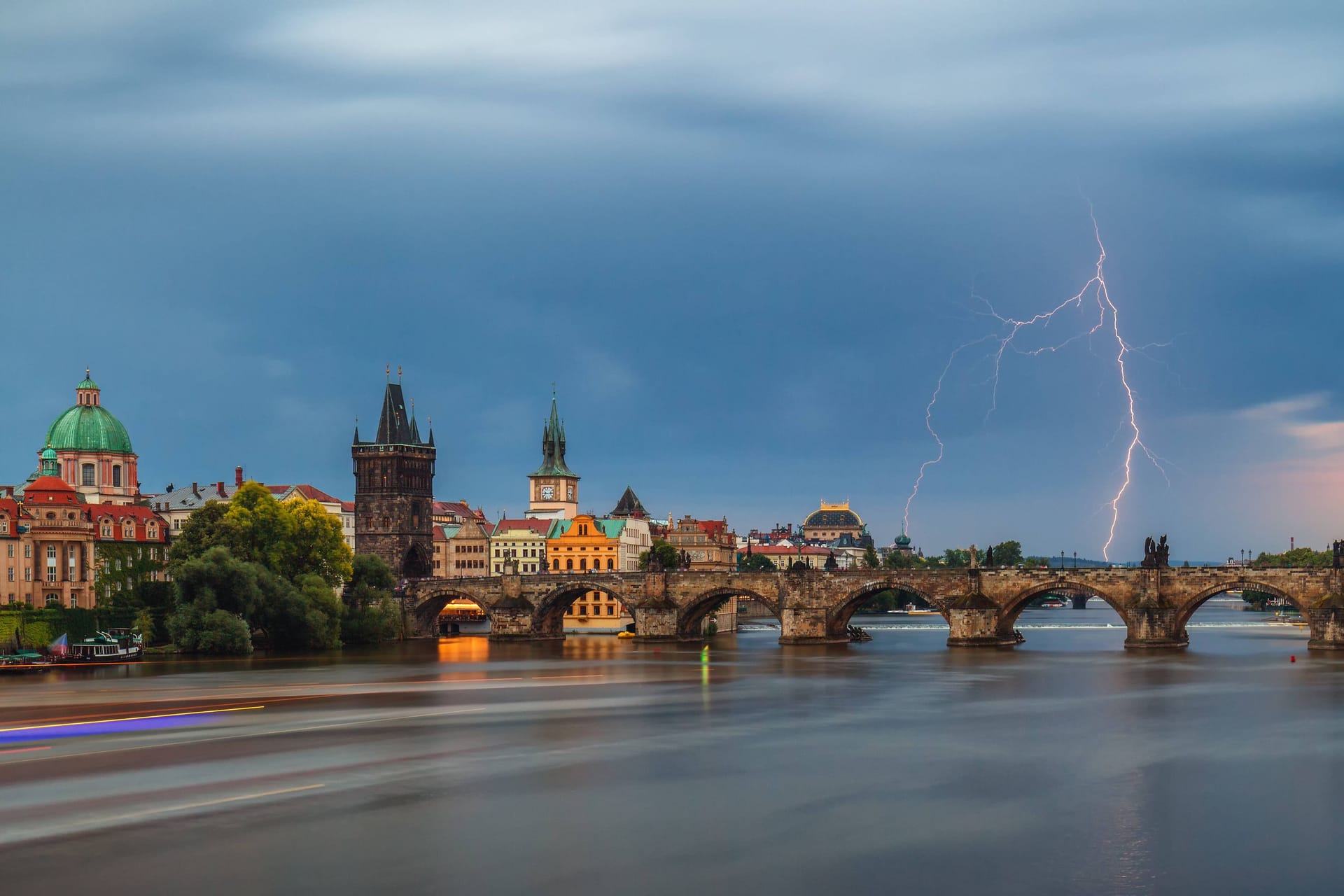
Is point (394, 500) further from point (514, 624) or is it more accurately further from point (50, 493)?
point (50, 493)

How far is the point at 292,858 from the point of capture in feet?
95.5

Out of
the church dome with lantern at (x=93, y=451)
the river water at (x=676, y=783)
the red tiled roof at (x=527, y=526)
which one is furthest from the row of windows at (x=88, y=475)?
the river water at (x=676, y=783)

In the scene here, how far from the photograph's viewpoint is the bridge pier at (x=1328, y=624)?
81125 mm

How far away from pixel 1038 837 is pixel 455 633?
93334mm

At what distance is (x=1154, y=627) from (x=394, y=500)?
223 ft

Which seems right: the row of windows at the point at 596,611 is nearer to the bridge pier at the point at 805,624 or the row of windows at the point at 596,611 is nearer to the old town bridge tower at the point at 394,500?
the old town bridge tower at the point at 394,500

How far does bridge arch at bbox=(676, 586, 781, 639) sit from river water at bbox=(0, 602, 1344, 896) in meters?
28.0

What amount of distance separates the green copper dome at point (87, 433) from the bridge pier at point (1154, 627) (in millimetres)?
84330

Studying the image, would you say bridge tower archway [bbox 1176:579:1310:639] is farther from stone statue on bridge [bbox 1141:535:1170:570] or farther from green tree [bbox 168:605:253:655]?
green tree [bbox 168:605:253:655]

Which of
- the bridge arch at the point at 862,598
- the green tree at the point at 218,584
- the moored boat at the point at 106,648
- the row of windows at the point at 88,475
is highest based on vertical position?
the row of windows at the point at 88,475

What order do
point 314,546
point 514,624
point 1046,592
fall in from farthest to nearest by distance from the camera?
point 514,624 < point 314,546 < point 1046,592

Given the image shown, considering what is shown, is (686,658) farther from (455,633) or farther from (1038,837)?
(1038,837)

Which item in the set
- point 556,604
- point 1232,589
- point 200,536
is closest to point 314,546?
point 200,536

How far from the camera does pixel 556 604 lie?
11000 cm
